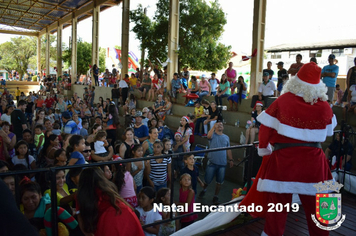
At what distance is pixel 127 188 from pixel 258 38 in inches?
306

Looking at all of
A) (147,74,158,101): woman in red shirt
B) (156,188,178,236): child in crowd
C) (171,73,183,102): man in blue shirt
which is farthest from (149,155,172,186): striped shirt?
(147,74,158,101): woman in red shirt

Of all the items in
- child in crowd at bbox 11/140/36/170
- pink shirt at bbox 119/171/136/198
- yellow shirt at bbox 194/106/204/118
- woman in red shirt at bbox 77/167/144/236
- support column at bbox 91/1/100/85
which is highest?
support column at bbox 91/1/100/85

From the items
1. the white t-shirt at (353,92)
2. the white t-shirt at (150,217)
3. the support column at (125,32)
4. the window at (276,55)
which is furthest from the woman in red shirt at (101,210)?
the window at (276,55)

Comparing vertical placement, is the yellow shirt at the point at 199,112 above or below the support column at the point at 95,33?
below

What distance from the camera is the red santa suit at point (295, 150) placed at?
2629mm

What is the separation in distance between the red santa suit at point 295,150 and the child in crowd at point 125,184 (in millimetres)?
1786

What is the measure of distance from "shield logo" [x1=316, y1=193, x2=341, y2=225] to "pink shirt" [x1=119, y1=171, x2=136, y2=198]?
2.22 metres

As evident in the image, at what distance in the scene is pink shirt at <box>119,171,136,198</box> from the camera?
3807 mm

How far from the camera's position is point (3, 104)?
11523mm

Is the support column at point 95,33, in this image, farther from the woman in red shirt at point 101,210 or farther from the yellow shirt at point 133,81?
the woman in red shirt at point 101,210

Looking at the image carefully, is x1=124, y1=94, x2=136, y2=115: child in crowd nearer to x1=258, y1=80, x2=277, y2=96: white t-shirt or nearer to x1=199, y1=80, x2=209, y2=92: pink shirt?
x1=199, y1=80, x2=209, y2=92: pink shirt

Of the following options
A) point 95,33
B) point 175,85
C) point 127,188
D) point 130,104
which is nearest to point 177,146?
point 127,188

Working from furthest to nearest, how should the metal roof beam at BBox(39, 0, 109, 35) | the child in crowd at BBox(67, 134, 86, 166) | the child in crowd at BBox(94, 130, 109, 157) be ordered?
the metal roof beam at BBox(39, 0, 109, 35) < the child in crowd at BBox(94, 130, 109, 157) < the child in crowd at BBox(67, 134, 86, 166)

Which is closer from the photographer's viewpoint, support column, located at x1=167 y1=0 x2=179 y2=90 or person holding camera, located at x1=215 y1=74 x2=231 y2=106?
person holding camera, located at x1=215 y1=74 x2=231 y2=106
